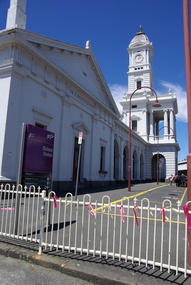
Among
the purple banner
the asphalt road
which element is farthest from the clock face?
the asphalt road

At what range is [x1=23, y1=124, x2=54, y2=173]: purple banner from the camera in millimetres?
6113

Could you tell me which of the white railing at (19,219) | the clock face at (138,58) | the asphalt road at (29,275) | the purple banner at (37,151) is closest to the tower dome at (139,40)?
the clock face at (138,58)

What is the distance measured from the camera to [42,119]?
1323 cm

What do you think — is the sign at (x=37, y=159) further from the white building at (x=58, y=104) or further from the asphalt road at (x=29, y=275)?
the white building at (x=58, y=104)

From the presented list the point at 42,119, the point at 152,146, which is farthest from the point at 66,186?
the point at 152,146

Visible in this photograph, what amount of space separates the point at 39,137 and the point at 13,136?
189 inches

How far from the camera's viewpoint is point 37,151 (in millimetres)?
6715

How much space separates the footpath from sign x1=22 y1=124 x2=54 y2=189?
211 centimetres

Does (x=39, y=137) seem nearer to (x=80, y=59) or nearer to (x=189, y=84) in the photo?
(x=189, y=84)

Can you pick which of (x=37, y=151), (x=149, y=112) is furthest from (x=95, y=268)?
(x=149, y=112)

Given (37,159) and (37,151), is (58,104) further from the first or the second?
(37,159)

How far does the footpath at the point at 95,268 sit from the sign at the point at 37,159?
6.93 ft

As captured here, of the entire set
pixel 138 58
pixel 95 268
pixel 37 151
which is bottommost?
pixel 95 268

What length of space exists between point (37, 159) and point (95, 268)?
13.0ft
